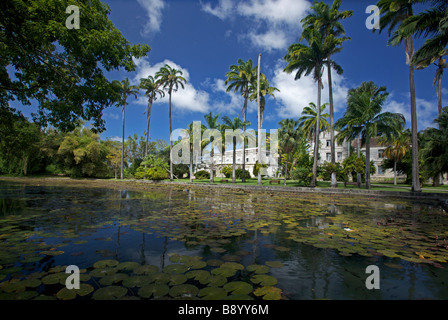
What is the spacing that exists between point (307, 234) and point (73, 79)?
746 cm

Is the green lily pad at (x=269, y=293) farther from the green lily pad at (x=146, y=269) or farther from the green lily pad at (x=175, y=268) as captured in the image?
the green lily pad at (x=146, y=269)

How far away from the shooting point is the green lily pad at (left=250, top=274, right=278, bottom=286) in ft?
7.82

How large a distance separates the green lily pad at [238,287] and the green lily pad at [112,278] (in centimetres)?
121

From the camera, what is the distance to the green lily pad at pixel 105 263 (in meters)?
2.72

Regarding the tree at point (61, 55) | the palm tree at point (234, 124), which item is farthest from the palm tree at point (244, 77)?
the tree at point (61, 55)

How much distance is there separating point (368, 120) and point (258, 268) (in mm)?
22060

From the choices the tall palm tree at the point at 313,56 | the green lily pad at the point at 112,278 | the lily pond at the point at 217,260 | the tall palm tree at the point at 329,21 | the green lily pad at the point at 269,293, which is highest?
the tall palm tree at the point at 329,21

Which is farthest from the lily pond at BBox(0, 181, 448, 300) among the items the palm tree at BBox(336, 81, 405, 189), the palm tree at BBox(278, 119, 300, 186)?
the palm tree at BBox(278, 119, 300, 186)

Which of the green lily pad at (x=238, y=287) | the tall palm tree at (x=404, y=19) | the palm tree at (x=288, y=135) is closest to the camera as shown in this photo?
the green lily pad at (x=238, y=287)

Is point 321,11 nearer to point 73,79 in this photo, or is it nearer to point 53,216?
point 73,79

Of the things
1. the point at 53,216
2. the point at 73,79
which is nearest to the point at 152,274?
the point at 53,216

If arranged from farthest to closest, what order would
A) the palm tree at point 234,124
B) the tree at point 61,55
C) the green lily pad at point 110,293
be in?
the palm tree at point 234,124 < the tree at point 61,55 < the green lily pad at point 110,293

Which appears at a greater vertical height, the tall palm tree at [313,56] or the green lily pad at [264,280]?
the tall palm tree at [313,56]

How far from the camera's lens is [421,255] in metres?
3.31
